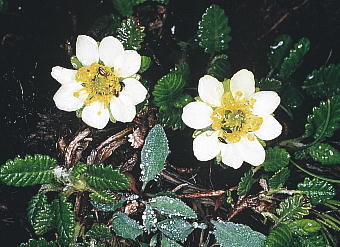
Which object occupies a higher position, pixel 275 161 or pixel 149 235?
pixel 275 161

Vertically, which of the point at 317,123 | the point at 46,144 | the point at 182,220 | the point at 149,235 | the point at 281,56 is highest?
the point at 281,56

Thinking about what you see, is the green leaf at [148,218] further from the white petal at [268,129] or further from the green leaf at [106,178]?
the white petal at [268,129]

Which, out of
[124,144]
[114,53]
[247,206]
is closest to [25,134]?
[124,144]

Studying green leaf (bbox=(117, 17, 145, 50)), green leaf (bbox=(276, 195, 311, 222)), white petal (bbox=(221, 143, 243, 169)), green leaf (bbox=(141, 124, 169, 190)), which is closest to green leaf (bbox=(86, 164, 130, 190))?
green leaf (bbox=(141, 124, 169, 190))

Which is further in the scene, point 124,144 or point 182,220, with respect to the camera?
point 124,144

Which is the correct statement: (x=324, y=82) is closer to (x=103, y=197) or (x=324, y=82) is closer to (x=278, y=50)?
(x=278, y=50)

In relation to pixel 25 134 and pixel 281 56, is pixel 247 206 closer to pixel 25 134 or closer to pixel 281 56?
pixel 281 56
